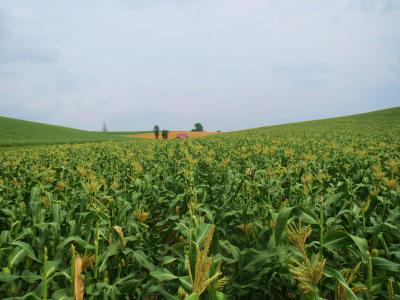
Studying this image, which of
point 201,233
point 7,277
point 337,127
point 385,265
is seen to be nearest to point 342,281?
point 385,265

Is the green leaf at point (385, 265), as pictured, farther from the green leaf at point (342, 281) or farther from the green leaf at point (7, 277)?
the green leaf at point (7, 277)

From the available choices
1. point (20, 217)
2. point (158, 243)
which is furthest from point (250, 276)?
point (20, 217)

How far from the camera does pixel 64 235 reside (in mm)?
3379

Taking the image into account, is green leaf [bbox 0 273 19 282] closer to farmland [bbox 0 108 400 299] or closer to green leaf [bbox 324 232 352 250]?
farmland [bbox 0 108 400 299]

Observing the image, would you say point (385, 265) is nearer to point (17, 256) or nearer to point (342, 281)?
point (342, 281)

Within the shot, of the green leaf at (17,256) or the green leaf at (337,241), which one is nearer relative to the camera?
the green leaf at (337,241)

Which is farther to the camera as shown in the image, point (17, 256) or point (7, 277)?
point (17, 256)

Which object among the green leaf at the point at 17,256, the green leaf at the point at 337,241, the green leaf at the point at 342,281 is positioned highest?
A: the green leaf at the point at 337,241

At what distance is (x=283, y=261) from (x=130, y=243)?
5.36 ft

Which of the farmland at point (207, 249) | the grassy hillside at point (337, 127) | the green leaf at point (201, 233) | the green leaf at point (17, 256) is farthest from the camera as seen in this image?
the grassy hillside at point (337, 127)

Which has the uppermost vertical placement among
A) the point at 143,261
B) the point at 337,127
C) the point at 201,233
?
the point at 337,127

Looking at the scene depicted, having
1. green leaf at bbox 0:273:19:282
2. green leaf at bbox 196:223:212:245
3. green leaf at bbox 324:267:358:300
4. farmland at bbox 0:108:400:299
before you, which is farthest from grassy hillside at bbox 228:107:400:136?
green leaf at bbox 0:273:19:282

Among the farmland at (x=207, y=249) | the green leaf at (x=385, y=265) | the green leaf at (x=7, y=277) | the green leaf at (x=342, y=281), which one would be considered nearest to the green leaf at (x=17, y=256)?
the farmland at (x=207, y=249)

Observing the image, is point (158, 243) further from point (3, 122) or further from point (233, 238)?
point (3, 122)
